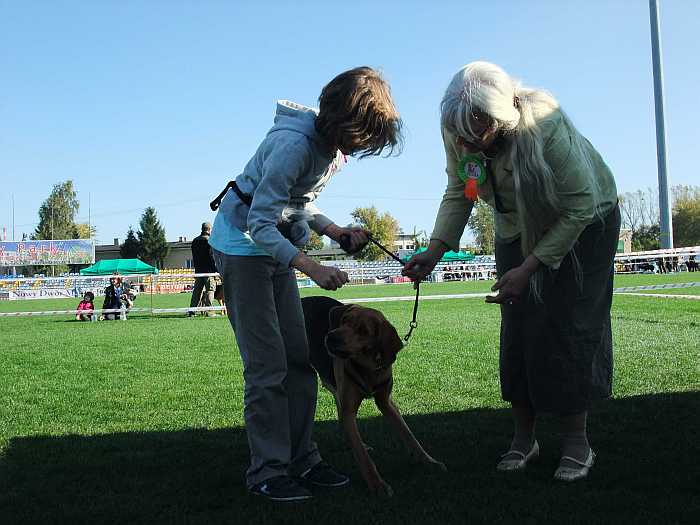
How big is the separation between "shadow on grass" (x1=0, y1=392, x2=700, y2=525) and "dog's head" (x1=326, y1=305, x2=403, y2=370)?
1.74 feet

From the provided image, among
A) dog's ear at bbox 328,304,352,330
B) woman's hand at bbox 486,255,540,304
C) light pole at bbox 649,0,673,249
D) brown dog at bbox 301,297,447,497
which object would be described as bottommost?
brown dog at bbox 301,297,447,497

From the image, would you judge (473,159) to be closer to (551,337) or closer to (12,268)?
(551,337)

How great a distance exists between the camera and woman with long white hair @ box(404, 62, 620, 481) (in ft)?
9.61

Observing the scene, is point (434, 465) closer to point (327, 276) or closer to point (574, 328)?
point (574, 328)

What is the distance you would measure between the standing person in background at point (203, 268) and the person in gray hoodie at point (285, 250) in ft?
34.7

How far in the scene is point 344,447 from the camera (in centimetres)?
381

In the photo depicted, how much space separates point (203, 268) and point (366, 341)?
12031 millimetres

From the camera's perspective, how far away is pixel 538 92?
3.07 m

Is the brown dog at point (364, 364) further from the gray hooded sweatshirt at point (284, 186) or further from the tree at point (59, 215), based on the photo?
the tree at point (59, 215)

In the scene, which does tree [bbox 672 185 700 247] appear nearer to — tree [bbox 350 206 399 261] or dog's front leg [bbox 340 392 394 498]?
tree [bbox 350 206 399 261]

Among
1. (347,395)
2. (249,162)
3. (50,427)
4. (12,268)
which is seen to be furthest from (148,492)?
(12,268)

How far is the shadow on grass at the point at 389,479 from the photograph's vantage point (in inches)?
106

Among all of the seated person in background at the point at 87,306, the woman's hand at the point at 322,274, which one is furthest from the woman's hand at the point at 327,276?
the seated person in background at the point at 87,306

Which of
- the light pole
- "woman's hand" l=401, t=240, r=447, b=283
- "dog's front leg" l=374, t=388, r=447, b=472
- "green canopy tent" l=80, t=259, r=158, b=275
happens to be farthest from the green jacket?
"green canopy tent" l=80, t=259, r=158, b=275
